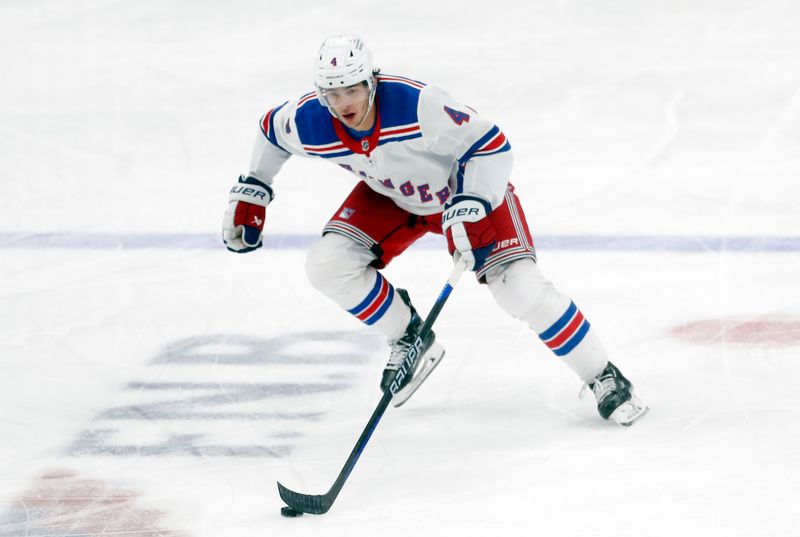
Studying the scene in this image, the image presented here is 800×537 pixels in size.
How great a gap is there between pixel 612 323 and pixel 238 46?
3.94 meters

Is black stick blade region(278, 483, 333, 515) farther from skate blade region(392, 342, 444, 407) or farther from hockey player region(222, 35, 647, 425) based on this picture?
skate blade region(392, 342, 444, 407)

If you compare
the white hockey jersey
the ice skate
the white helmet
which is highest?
the white helmet

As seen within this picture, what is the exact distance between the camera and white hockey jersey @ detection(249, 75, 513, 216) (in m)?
3.03

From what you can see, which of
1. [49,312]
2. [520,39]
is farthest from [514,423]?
[520,39]

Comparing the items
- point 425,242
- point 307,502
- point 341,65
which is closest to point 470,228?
point 341,65

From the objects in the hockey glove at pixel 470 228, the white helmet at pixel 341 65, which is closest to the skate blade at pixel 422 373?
the hockey glove at pixel 470 228

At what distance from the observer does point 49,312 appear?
13.4 feet

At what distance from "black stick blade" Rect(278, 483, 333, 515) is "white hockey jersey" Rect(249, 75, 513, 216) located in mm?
846

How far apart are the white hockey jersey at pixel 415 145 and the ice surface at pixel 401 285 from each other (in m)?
0.62

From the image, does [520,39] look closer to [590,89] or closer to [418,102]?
[590,89]

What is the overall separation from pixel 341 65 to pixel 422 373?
0.94 meters

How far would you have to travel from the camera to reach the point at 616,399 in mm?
3086

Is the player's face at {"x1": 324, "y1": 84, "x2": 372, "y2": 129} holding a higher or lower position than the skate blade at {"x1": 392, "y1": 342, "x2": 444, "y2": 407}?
higher

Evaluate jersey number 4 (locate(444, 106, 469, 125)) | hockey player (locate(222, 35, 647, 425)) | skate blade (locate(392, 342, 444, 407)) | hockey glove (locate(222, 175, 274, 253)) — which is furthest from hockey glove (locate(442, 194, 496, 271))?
hockey glove (locate(222, 175, 274, 253))
